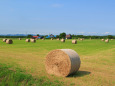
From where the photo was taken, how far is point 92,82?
27.2ft

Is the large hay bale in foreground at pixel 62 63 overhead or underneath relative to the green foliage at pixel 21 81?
overhead

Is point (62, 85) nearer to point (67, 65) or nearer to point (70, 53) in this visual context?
point (67, 65)

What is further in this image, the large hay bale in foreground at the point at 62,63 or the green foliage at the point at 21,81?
the large hay bale in foreground at the point at 62,63

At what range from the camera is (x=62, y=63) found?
9.49 m

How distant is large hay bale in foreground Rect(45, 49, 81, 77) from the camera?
363 inches

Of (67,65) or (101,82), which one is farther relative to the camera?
Result: (67,65)

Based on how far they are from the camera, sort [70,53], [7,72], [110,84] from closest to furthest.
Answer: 1. [110,84]
2. [7,72]
3. [70,53]

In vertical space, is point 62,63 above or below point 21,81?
above

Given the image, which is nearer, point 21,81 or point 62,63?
point 21,81

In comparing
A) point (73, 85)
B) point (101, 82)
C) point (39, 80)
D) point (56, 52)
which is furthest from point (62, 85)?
point (56, 52)

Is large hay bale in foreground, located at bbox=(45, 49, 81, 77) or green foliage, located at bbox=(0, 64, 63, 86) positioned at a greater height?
large hay bale in foreground, located at bbox=(45, 49, 81, 77)

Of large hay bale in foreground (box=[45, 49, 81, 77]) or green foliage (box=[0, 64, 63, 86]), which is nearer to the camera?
green foliage (box=[0, 64, 63, 86])

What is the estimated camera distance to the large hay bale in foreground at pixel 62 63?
9223mm

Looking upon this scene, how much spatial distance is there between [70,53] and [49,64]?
1.58 m
